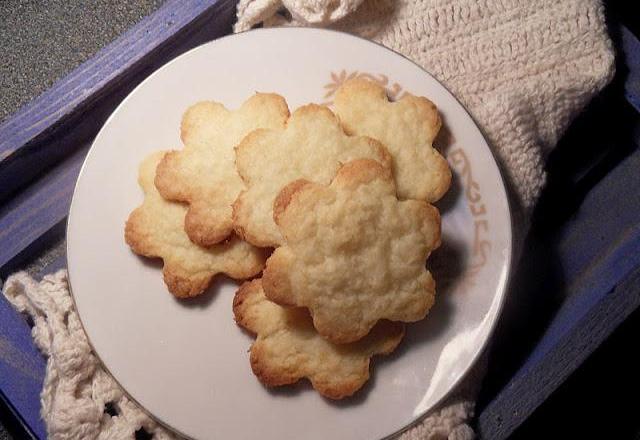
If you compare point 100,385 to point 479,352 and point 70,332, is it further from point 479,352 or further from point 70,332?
point 479,352

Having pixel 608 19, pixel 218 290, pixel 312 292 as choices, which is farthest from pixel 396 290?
pixel 608 19

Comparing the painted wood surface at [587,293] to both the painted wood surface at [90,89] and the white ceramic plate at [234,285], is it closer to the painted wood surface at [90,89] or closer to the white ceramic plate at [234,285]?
the white ceramic plate at [234,285]

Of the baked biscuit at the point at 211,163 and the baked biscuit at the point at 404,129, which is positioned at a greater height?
the baked biscuit at the point at 211,163

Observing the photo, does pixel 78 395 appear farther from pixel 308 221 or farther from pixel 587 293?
pixel 587 293

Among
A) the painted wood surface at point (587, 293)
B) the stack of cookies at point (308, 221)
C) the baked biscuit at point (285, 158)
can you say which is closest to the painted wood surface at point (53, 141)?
the stack of cookies at point (308, 221)

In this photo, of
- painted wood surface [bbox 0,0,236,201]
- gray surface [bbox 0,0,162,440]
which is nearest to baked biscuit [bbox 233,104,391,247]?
painted wood surface [bbox 0,0,236,201]

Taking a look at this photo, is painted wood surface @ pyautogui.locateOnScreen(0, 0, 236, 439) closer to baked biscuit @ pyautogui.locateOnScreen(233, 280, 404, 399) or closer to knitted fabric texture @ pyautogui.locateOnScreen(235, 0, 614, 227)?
knitted fabric texture @ pyautogui.locateOnScreen(235, 0, 614, 227)

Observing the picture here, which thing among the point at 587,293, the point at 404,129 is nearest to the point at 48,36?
the point at 404,129
